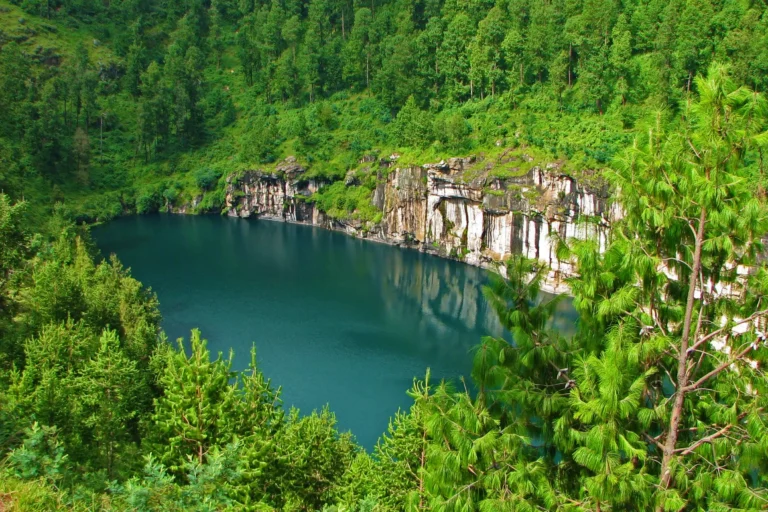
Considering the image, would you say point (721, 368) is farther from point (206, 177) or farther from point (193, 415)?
point (206, 177)

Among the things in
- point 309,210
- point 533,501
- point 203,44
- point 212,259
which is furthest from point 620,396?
point 203,44

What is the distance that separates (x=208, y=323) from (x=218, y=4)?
66851 mm

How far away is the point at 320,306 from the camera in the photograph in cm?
4297

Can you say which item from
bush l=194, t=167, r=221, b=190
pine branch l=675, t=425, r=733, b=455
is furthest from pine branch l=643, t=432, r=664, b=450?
bush l=194, t=167, r=221, b=190

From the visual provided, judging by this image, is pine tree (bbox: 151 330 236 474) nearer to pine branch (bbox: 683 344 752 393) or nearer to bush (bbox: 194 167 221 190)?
pine branch (bbox: 683 344 752 393)

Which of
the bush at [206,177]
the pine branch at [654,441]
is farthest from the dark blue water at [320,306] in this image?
the pine branch at [654,441]

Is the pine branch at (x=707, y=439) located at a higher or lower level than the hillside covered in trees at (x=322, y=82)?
lower

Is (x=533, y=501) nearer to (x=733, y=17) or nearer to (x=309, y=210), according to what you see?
(x=733, y=17)

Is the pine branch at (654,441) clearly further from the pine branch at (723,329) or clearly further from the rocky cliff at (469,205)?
the rocky cliff at (469,205)

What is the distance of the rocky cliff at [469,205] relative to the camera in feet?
151

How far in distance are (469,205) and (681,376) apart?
147ft

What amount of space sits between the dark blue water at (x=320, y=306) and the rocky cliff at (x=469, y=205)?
1.87m

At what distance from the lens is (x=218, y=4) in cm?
9056

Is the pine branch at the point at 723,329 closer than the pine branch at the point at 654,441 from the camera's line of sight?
Yes
